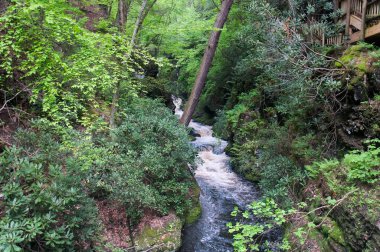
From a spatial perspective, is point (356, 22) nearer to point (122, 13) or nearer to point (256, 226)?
point (122, 13)

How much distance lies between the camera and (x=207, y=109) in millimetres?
22234

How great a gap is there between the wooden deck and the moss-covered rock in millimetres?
7457

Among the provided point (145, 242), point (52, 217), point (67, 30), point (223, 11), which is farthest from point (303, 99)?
point (52, 217)

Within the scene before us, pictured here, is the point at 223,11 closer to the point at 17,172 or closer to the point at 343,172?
the point at 343,172

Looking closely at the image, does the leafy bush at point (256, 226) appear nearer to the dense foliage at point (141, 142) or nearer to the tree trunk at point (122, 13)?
the dense foliage at point (141, 142)

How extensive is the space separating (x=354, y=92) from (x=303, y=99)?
1.31m

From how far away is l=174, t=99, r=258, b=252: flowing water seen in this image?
273 inches

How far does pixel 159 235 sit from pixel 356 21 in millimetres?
8581

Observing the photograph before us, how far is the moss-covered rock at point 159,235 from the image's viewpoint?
19.9 ft

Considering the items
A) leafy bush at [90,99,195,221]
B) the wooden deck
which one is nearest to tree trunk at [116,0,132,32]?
leafy bush at [90,99,195,221]

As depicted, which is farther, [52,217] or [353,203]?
[353,203]

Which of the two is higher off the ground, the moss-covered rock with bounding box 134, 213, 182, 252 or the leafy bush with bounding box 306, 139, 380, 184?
the leafy bush with bounding box 306, 139, 380, 184

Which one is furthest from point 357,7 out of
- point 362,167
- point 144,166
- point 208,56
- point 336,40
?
point 144,166

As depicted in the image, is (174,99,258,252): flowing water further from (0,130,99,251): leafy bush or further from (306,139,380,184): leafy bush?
(306,139,380,184): leafy bush
